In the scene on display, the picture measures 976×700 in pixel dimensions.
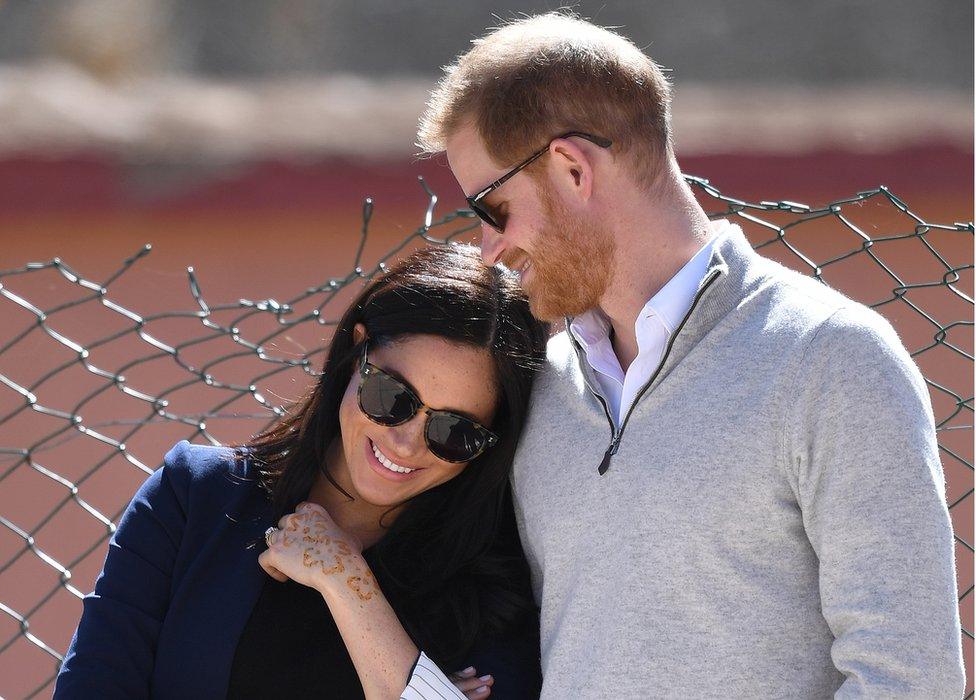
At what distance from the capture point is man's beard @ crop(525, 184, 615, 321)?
1890mm

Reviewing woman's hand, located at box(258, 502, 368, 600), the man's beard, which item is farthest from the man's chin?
woman's hand, located at box(258, 502, 368, 600)

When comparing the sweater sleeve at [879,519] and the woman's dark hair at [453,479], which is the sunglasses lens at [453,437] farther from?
the sweater sleeve at [879,519]

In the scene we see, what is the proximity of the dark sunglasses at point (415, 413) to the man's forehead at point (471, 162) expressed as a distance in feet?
1.10

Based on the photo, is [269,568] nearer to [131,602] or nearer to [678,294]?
[131,602]

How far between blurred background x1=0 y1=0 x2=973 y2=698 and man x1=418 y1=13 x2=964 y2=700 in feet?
5.04

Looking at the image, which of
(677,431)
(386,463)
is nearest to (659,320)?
(677,431)

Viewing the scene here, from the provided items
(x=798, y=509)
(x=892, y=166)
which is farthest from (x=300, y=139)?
(x=798, y=509)

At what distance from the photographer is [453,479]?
2217 millimetres

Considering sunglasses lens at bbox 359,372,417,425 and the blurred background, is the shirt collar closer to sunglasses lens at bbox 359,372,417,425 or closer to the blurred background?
sunglasses lens at bbox 359,372,417,425

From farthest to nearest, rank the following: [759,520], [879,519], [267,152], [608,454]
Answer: [267,152], [608,454], [759,520], [879,519]

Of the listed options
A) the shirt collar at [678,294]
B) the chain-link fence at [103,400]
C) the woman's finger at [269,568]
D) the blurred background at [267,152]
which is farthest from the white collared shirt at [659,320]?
the chain-link fence at [103,400]

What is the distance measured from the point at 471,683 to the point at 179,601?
0.49 m

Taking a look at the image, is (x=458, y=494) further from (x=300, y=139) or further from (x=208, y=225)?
(x=300, y=139)

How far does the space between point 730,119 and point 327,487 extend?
142 inches
